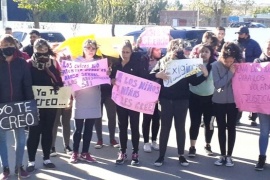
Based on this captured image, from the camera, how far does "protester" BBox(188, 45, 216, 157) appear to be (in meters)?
6.76

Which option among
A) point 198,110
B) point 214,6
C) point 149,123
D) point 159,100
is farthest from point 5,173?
point 214,6

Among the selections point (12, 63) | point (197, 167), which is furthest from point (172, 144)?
point (12, 63)

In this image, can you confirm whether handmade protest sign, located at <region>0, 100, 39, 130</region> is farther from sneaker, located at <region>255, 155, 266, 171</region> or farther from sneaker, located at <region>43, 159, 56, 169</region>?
sneaker, located at <region>255, 155, 266, 171</region>

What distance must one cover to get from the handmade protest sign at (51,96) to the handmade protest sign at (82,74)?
0.42ft

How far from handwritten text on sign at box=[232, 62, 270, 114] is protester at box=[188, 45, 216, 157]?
0.43 m

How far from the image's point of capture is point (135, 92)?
673 centimetres

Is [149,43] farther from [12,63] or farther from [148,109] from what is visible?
[12,63]

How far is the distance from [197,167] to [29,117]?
2465mm

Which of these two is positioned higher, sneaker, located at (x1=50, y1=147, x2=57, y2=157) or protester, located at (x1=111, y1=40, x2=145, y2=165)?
protester, located at (x1=111, y1=40, x2=145, y2=165)

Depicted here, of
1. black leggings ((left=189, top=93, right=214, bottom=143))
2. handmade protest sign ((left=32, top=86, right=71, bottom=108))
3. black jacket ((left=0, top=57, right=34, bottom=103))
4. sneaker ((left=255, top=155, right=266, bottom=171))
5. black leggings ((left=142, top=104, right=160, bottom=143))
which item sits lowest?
sneaker ((left=255, top=155, right=266, bottom=171))

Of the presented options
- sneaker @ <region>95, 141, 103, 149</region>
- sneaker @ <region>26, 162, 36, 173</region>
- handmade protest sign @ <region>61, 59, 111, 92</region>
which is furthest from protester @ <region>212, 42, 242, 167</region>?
sneaker @ <region>26, 162, 36, 173</region>

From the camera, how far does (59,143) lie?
7867 mm

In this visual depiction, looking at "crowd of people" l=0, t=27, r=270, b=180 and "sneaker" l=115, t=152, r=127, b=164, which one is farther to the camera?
"sneaker" l=115, t=152, r=127, b=164

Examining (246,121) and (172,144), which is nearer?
(172,144)
